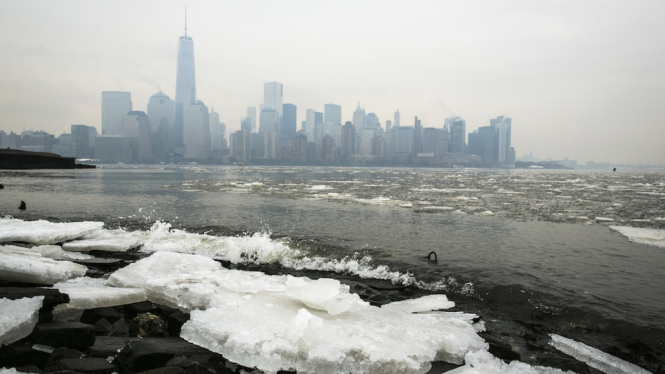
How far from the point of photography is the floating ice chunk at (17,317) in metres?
3.63

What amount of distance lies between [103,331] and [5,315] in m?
0.95

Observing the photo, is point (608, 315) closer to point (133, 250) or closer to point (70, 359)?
point (70, 359)

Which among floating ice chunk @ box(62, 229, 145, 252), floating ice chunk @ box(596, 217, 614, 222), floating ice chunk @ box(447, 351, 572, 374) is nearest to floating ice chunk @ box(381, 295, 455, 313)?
floating ice chunk @ box(447, 351, 572, 374)

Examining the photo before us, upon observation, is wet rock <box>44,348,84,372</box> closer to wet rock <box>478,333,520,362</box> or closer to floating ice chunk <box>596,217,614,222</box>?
wet rock <box>478,333,520,362</box>

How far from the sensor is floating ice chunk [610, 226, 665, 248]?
10.6m

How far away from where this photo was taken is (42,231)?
951 cm

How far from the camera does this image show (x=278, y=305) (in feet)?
16.1

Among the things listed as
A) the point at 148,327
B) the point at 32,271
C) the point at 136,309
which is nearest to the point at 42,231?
the point at 32,271

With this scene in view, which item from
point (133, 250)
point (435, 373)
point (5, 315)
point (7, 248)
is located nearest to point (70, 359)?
point (5, 315)

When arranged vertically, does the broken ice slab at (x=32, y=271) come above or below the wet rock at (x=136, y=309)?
above

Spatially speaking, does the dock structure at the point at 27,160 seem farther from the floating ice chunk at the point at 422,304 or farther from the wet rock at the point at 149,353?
the floating ice chunk at the point at 422,304

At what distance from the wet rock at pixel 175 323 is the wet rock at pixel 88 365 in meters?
0.94

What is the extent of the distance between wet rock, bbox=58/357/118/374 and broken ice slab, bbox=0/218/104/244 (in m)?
7.26

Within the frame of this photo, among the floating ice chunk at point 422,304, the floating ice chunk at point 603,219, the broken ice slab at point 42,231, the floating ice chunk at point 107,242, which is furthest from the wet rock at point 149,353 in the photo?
the floating ice chunk at point 603,219
